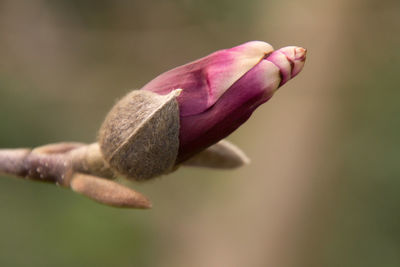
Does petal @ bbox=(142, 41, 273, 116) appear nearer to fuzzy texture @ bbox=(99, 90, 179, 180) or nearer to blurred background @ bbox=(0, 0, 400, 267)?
fuzzy texture @ bbox=(99, 90, 179, 180)

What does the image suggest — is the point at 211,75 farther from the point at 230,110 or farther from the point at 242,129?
the point at 242,129

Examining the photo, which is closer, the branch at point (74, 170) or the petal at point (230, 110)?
the petal at point (230, 110)

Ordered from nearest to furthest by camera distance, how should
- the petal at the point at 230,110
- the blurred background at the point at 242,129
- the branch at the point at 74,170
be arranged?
the petal at the point at 230,110 → the branch at the point at 74,170 → the blurred background at the point at 242,129

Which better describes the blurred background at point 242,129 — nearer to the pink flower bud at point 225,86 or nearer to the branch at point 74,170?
the branch at point 74,170

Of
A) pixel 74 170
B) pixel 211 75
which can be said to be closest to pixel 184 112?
pixel 211 75

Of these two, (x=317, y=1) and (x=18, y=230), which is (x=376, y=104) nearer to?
(x=317, y=1)

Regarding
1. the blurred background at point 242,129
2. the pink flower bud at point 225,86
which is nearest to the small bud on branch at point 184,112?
the pink flower bud at point 225,86

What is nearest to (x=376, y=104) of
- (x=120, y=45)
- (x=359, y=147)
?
(x=359, y=147)
